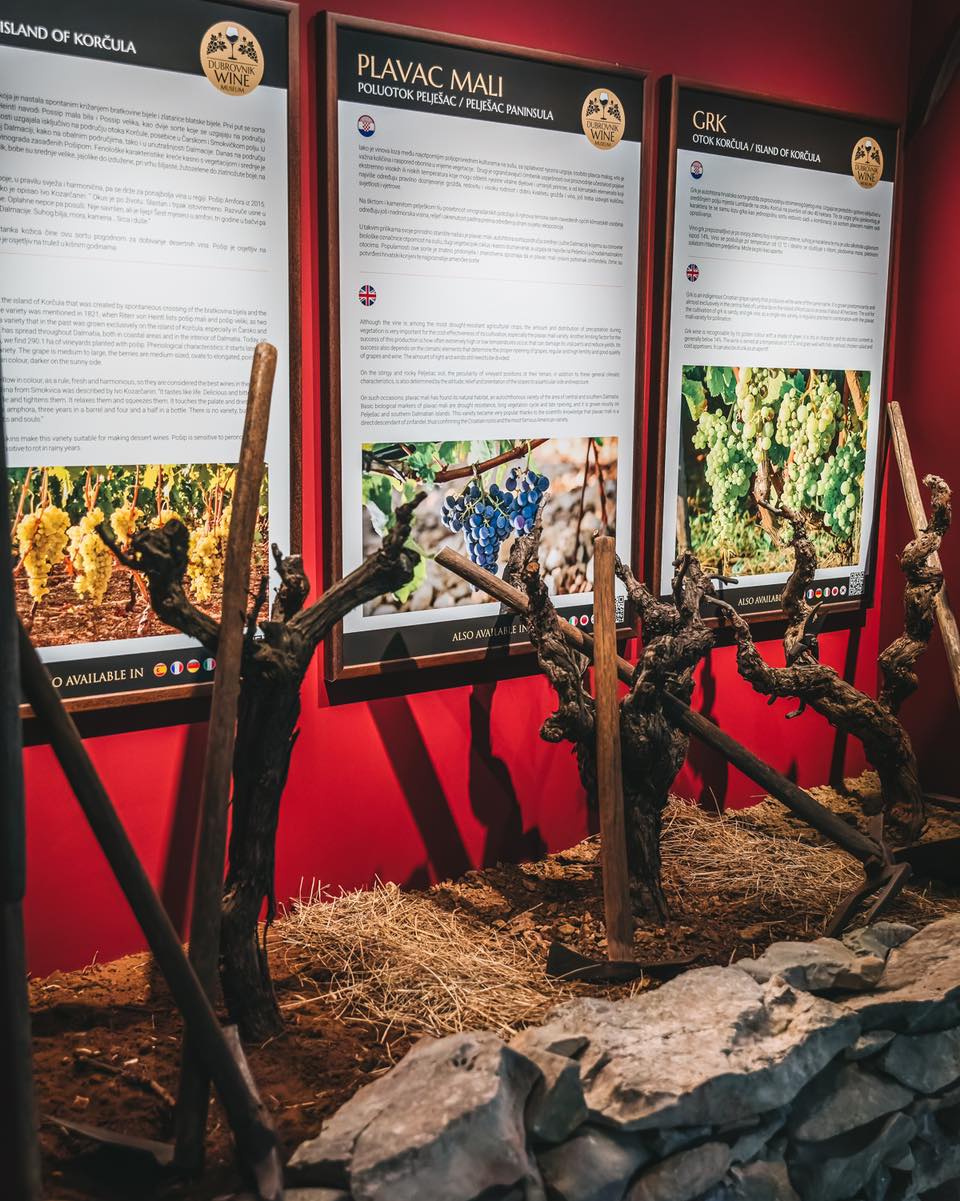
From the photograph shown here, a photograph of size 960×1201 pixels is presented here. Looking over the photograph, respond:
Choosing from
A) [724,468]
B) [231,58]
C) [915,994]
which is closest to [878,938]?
[915,994]

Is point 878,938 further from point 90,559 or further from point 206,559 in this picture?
point 90,559

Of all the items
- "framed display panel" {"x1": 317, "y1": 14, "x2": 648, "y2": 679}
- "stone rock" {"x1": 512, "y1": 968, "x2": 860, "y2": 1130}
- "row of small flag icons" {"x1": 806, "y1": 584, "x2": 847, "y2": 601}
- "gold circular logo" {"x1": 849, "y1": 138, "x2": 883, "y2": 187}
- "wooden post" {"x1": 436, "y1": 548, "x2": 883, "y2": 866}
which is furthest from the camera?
"row of small flag icons" {"x1": 806, "y1": 584, "x2": 847, "y2": 601}

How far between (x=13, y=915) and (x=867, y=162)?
13.6ft

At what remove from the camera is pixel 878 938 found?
10.7ft

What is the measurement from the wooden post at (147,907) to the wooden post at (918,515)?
3115 mm

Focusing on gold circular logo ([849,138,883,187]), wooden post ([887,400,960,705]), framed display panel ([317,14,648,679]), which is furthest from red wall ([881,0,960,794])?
framed display panel ([317,14,648,679])

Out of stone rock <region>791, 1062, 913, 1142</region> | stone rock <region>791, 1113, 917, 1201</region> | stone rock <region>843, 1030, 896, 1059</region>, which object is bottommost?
stone rock <region>791, 1113, 917, 1201</region>

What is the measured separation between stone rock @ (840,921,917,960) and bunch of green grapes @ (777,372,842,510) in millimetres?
1855

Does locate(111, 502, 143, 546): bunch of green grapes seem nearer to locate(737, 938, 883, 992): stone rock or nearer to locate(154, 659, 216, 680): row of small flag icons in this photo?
locate(154, 659, 216, 680): row of small flag icons

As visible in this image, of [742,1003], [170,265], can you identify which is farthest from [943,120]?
[742,1003]

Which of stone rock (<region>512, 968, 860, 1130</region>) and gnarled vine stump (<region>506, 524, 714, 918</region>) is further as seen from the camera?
gnarled vine stump (<region>506, 524, 714, 918</region>)

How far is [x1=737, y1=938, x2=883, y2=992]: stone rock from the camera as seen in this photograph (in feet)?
9.57

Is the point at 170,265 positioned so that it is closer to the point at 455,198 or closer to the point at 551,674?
the point at 455,198

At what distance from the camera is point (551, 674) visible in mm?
3564
